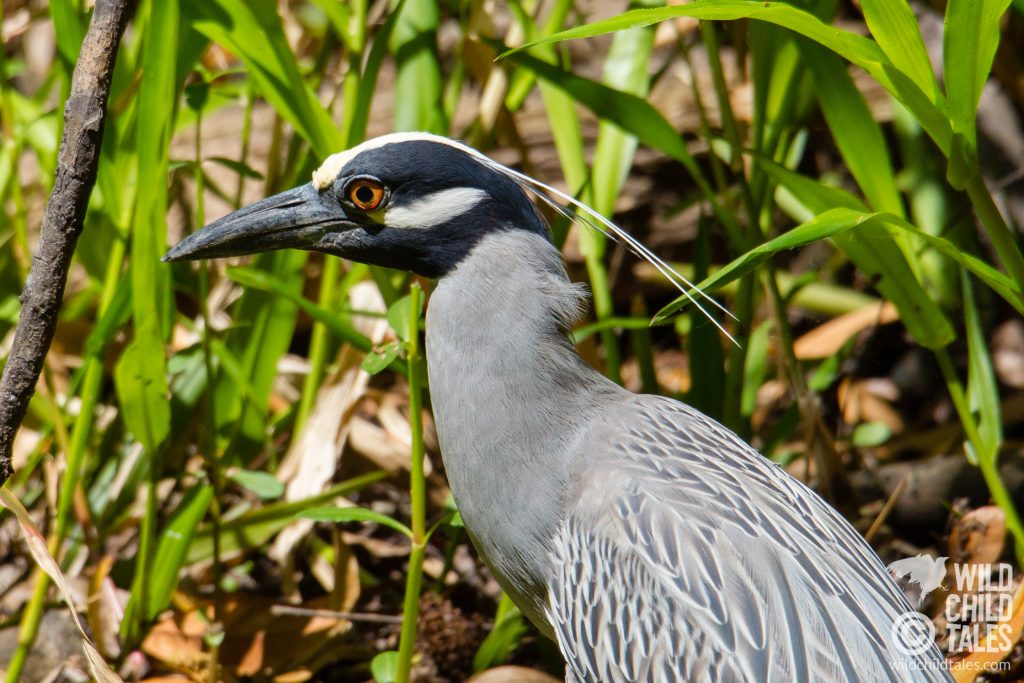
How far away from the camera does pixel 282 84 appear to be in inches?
95.7

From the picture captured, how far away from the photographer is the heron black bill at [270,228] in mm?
2162

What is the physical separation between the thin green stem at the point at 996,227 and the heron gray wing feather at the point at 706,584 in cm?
60

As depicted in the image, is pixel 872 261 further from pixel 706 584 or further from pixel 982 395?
pixel 706 584

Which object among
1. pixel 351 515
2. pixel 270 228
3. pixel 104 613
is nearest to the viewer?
pixel 351 515

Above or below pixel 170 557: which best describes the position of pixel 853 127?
above

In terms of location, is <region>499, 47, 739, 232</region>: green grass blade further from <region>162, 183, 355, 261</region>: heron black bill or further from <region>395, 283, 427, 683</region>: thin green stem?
<region>395, 283, 427, 683</region>: thin green stem

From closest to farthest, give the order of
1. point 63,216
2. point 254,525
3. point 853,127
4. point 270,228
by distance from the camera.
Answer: point 63,216 → point 270,228 → point 853,127 → point 254,525

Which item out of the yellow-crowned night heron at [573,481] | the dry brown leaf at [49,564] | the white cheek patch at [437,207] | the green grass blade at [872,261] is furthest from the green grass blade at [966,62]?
the dry brown leaf at [49,564]

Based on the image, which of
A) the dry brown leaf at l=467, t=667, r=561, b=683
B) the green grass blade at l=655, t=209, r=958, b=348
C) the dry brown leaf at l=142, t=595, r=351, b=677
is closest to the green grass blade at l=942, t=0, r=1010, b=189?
the green grass blade at l=655, t=209, r=958, b=348

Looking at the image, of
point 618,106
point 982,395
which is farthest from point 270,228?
point 982,395

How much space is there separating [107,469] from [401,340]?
1.12 meters

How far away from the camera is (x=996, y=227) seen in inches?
78.0

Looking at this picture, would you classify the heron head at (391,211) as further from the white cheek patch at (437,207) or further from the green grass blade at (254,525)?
the green grass blade at (254,525)

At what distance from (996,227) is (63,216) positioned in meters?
1.63
